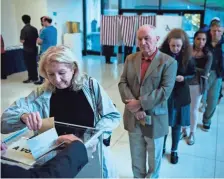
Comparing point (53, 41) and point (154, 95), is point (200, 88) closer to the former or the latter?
point (154, 95)

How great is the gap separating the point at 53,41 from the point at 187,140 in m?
3.96

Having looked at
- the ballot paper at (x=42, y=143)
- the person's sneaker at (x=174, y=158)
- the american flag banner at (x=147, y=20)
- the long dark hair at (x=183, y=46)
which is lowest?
the person's sneaker at (x=174, y=158)

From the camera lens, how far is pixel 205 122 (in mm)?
3586

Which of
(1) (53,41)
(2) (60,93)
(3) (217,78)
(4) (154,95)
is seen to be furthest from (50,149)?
(1) (53,41)

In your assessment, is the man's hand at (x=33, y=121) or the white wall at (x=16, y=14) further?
the white wall at (x=16, y=14)

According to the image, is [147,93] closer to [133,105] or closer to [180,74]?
[133,105]

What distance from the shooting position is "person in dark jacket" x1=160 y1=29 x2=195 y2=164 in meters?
2.32

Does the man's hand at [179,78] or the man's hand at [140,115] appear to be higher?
the man's hand at [179,78]

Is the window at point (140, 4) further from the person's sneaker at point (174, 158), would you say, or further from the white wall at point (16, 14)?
the person's sneaker at point (174, 158)

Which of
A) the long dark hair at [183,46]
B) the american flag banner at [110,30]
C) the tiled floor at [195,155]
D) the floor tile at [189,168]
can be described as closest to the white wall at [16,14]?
the american flag banner at [110,30]

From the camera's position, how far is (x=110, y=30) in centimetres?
827

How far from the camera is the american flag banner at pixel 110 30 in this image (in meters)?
8.14

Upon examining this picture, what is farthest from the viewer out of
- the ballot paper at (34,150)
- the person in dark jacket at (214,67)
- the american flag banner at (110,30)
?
the american flag banner at (110,30)

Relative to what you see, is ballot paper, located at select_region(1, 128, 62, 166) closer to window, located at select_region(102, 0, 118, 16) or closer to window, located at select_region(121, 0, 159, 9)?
window, located at select_region(121, 0, 159, 9)
